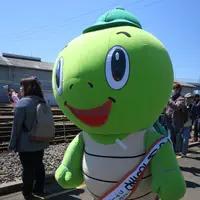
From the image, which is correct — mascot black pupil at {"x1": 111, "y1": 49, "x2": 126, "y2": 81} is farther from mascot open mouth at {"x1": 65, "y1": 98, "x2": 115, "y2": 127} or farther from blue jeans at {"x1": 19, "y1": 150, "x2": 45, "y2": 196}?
blue jeans at {"x1": 19, "y1": 150, "x2": 45, "y2": 196}

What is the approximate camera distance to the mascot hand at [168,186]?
2.30m

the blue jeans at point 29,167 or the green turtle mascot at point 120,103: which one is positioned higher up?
the green turtle mascot at point 120,103

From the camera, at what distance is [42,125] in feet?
13.3

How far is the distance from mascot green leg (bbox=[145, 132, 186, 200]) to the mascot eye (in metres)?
0.63

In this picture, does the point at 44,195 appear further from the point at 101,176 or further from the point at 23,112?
the point at 101,176

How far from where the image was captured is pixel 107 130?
7.62 ft

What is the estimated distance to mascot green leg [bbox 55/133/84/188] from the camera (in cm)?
272

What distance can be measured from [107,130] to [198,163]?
5.14 metres

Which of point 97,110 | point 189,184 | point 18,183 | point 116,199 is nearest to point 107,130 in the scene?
point 97,110

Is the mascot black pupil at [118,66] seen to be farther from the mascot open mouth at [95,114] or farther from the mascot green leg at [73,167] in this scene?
the mascot green leg at [73,167]

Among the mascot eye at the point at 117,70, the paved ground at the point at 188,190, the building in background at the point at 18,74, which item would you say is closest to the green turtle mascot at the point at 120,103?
the mascot eye at the point at 117,70

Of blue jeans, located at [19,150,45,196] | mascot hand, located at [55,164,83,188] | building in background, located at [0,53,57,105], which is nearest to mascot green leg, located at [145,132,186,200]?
mascot hand, located at [55,164,83,188]

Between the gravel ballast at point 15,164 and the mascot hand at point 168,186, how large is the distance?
3.29 metres

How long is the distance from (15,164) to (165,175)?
413 cm
